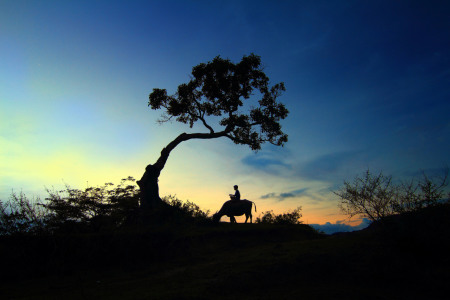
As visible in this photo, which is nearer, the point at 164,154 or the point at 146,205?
the point at 146,205

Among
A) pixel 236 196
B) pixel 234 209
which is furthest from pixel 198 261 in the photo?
pixel 236 196

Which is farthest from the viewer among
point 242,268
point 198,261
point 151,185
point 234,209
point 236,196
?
point 236,196

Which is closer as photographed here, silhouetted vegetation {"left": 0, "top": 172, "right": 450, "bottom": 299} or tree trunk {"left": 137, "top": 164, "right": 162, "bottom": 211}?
silhouetted vegetation {"left": 0, "top": 172, "right": 450, "bottom": 299}

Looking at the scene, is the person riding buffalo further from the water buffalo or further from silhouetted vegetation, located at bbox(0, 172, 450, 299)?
silhouetted vegetation, located at bbox(0, 172, 450, 299)

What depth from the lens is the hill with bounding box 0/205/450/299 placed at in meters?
7.25

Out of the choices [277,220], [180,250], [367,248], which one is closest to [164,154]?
[180,250]

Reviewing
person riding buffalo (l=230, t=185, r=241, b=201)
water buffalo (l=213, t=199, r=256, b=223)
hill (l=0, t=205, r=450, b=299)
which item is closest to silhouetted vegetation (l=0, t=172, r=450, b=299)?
hill (l=0, t=205, r=450, b=299)

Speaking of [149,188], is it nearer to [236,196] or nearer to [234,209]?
[234,209]

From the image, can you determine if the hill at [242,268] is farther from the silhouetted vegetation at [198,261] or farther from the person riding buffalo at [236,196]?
the person riding buffalo at [236,196]

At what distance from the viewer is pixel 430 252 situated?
8305 millimetres

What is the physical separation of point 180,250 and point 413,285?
30.8ft

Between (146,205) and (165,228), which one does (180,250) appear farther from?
(146,205)

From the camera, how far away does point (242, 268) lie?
354 inches

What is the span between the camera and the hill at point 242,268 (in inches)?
285
